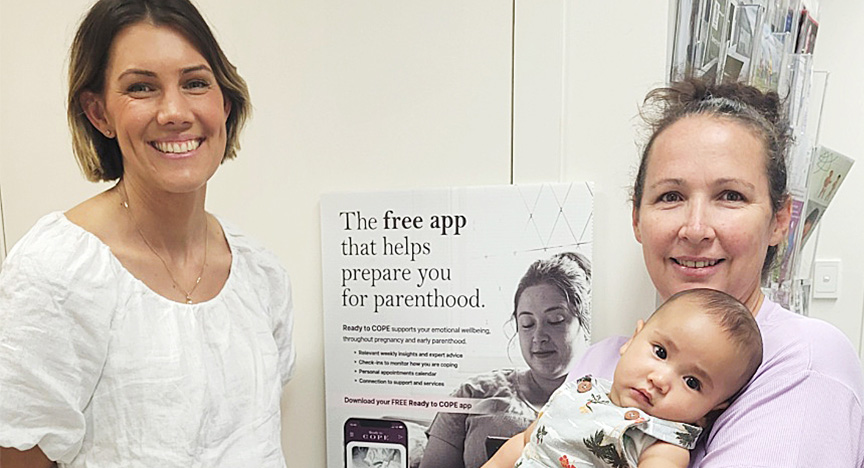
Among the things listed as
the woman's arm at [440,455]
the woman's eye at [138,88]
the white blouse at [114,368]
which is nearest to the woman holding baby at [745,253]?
the woman's arm at [440,455]

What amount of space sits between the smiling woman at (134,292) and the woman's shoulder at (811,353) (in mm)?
806

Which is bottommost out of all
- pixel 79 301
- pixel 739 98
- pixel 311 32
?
pixel 79 301

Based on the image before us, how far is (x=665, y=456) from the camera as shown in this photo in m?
0.81

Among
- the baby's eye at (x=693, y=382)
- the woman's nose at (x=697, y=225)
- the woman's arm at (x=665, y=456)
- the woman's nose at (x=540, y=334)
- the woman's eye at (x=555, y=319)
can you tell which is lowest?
the woman's arm at (x=665, y=456)

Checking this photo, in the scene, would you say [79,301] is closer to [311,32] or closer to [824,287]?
[311,32]

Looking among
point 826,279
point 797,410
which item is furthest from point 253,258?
point 826,279

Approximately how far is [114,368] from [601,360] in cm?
76

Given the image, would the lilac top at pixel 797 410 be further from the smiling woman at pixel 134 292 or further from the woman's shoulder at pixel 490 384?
the smiling woman at pixel 134 292

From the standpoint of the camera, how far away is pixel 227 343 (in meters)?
1.09

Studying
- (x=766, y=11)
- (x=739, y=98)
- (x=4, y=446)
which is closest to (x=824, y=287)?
(x=766, y=11)

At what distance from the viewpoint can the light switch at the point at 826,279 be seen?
2160 millimetres

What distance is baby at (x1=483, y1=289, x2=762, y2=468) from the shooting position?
0.80 m

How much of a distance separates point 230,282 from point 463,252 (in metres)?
0.44

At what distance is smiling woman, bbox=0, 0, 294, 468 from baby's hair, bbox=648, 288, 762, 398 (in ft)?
2.45
